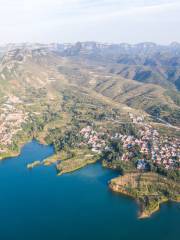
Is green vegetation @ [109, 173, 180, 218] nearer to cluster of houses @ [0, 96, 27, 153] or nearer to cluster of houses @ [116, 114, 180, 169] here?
cluster of houses @ [116, 114, 180, 169]

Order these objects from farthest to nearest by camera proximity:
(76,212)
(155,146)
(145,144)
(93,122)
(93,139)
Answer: (93,122)
(93,139)
(145,144)
(155,146)
(76,212)

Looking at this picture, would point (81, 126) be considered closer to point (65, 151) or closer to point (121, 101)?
point (65, 151)

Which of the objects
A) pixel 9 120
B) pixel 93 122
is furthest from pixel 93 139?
pixel 9 120

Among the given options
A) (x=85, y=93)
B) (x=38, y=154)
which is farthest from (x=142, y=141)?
(x=85, y=93)

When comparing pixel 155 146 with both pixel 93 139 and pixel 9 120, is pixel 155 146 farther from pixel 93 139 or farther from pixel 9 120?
pixel 9 120

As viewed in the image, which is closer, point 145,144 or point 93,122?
point 145,144

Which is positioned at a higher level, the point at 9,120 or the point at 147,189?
the point at 9,120
